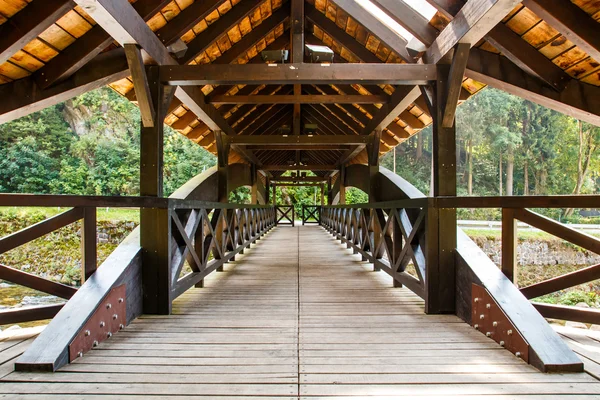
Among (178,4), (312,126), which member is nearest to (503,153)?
(312,126)

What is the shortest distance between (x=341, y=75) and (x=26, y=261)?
14581 mm

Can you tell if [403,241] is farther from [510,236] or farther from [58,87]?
[58,87]

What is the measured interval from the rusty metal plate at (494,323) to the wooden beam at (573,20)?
5.55 feet

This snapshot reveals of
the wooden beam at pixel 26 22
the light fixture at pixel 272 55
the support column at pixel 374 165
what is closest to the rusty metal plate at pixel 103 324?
the wooden beam at pixel 26 22

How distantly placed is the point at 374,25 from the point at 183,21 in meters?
1.81

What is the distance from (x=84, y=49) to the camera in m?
2.91

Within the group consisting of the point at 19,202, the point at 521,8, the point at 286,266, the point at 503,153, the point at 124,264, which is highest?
the point at 503,153

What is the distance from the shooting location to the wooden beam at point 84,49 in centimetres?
286

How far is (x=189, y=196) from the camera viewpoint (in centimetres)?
466

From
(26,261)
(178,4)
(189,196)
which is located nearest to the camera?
(178,4)

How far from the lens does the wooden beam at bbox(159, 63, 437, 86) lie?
10.6 feet

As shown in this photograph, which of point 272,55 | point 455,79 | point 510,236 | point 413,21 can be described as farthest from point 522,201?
point 272,55

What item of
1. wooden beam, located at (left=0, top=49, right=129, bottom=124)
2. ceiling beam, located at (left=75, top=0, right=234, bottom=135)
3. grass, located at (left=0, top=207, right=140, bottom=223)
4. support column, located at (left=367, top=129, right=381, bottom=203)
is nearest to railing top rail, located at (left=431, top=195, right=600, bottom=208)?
ceiling beam, located at (left=75, top=0, right=234, bottom=135)

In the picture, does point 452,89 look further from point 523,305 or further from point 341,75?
point 523,305
